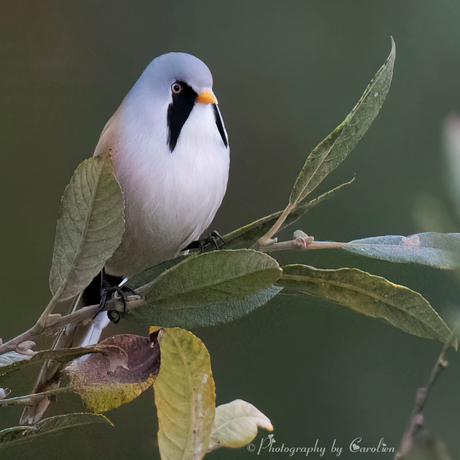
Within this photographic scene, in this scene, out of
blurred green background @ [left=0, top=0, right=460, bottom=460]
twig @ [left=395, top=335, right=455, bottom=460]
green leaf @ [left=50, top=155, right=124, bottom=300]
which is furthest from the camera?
blurred green background @ [left=0, top=0, right=460, bottom=460]

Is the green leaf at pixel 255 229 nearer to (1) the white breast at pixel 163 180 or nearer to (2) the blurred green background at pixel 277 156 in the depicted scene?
(1) the white breast at pixel 163 180

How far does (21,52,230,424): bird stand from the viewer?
44cm

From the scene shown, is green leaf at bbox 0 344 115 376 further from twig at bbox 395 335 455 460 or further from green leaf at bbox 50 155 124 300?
twig at bbox 395 335 455 460

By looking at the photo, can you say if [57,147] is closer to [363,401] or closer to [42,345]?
[42,345]

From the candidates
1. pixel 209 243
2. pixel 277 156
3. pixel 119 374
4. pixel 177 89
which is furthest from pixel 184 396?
pixel 277 156

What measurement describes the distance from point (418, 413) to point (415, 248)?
22cm

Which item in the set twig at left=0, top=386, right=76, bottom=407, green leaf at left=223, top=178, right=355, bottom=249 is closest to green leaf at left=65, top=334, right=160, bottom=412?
twig at left=0, top=386, right=76, bottom=407

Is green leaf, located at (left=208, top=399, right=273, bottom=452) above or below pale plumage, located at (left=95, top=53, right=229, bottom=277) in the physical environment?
below

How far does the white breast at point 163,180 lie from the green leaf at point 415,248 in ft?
Result: 0.46

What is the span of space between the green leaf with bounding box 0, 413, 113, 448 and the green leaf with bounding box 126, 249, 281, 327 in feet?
0.24

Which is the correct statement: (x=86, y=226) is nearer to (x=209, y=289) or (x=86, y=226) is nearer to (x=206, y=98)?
(x=209, y=289)

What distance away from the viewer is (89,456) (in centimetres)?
53

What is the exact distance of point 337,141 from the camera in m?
0.36

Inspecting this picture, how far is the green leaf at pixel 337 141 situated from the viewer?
35 centimetres
